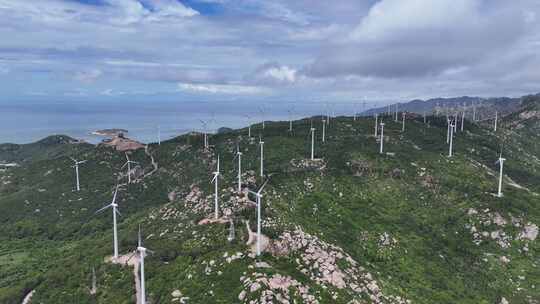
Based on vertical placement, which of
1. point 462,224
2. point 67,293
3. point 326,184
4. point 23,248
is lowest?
point 23,248

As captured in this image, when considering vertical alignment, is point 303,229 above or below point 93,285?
above

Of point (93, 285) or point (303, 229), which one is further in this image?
point (303, 229)

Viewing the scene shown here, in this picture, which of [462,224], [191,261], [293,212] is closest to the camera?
[191,261]

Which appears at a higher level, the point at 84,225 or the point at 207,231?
the point at 207,231

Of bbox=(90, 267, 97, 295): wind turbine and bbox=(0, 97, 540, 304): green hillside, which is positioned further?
bbox=(90, 267, 97, 295): wind turbine

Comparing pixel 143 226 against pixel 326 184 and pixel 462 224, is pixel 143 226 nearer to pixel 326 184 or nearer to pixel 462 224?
pixel 326 184

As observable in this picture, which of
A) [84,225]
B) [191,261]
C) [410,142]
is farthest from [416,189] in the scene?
[84,225]

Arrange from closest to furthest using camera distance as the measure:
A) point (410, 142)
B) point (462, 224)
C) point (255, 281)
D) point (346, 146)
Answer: point (255, 281) → point (462, 224) → point (346, 146) → point (410, 142)

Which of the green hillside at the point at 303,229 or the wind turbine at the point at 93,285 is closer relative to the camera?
the green hillside at the point at 303,229
